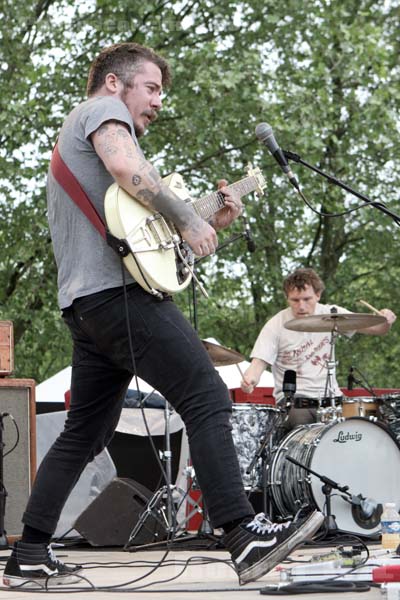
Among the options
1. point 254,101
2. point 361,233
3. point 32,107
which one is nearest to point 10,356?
point 32,107

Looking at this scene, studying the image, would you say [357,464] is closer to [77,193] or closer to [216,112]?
[77,193]

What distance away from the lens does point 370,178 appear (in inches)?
722

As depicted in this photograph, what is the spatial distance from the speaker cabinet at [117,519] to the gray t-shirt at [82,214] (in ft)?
10.8

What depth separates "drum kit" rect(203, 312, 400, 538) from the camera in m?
7.07

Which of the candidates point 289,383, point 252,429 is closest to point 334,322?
point 289,383

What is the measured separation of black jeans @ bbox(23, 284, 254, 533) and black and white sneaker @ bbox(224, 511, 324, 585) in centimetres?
6

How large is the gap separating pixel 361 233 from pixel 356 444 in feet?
42.6

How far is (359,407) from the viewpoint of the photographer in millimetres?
7809

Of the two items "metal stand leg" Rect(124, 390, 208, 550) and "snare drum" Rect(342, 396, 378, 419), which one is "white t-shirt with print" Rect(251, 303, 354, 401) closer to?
"snare drum" Rect(342, 396, 378, 419)

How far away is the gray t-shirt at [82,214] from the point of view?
398 cm

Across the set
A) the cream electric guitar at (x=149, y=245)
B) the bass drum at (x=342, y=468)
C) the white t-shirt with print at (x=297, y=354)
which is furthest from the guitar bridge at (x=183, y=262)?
the white t-shirt with print at (x=297, y=354)

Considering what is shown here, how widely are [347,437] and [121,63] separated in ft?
12.7

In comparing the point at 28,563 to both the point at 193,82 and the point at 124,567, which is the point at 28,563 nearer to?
the point at 124,567

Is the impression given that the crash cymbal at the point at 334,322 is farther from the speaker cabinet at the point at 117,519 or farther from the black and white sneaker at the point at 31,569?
the black and white sneaker at the point at 31,569
